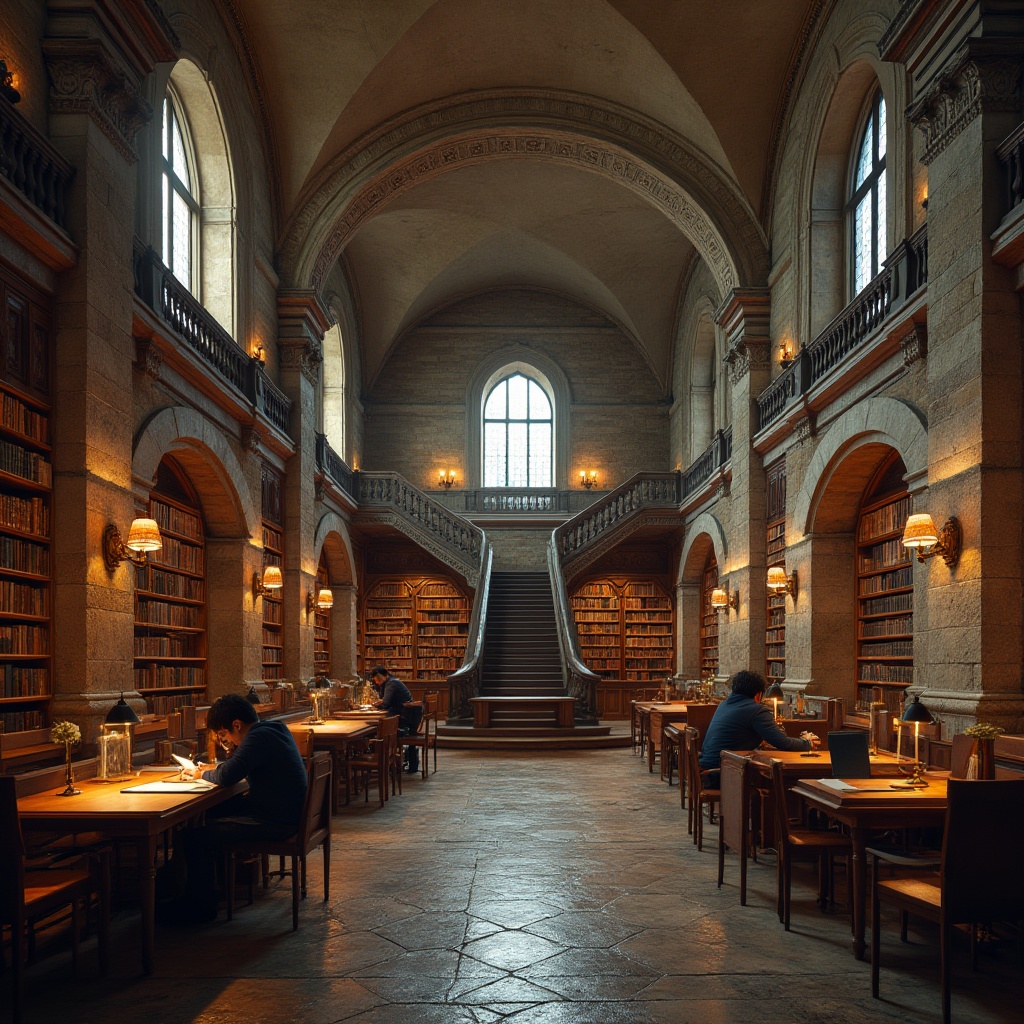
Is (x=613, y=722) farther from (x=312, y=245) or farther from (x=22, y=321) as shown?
(x=22, y=321)

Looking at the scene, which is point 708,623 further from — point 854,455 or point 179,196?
point 179,196

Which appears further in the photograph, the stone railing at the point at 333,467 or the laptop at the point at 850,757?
the stone railing at the point at 333,467

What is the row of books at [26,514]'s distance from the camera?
6906 millimetres

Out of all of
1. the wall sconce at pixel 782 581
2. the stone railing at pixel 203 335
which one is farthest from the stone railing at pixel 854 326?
the stone railing at pixel 203 335

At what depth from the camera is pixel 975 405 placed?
7.45 m

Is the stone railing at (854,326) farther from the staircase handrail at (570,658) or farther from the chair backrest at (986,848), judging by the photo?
the chair backrest at (986,848)

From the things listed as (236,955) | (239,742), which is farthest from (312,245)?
(236,955)

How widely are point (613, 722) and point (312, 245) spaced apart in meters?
10.6

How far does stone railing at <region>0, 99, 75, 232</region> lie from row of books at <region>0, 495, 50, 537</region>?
79.7 inches

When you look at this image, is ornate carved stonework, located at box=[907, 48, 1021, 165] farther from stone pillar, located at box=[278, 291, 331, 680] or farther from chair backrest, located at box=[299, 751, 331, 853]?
stone pillar, located at box=[278, 291, 331, 680]

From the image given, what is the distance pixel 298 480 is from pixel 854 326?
8271 mm

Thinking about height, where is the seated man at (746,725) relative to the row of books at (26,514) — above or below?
below

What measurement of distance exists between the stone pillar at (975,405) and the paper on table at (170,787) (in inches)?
205

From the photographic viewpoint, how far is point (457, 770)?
40.7ft
